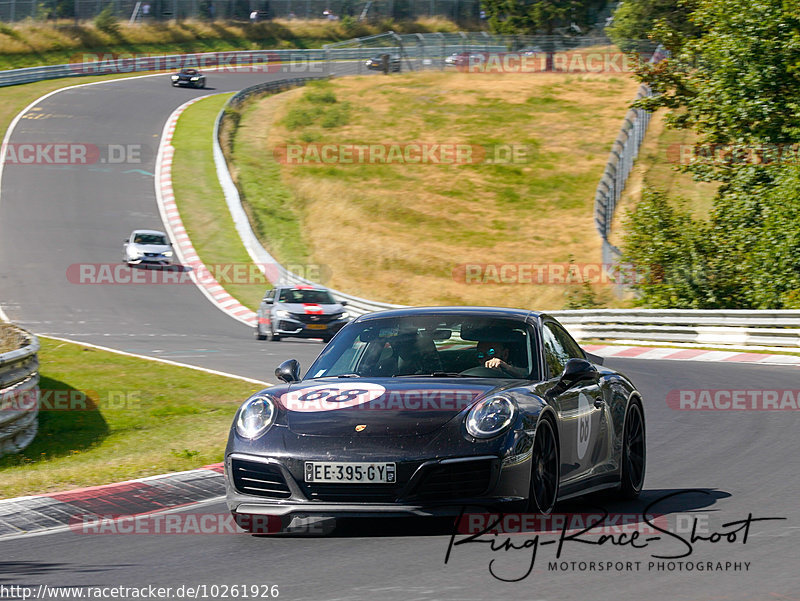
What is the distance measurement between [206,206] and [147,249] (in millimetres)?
7027

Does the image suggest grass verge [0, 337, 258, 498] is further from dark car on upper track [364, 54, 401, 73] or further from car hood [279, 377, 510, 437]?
dark car on upper track [364, 54, 401, 73]

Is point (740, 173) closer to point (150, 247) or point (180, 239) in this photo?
point (150, 247)

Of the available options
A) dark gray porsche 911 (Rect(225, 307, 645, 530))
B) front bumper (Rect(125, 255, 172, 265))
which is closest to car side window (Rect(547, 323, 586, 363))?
dark gray porsche 911 (Rect(225, 307, 645, 530))

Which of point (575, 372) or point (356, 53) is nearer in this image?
point (575, 372)

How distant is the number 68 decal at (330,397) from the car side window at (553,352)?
47.8 inches

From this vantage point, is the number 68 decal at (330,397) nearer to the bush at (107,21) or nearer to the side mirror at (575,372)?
the side mirror at (575,372)

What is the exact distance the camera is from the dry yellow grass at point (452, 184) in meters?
38.6

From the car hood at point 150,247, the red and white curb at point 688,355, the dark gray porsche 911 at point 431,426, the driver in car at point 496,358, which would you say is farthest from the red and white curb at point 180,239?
the driver in car at point 496,358

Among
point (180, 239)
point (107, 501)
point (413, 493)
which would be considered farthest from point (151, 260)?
point (413, 493)

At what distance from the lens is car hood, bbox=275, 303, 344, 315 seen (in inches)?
1053

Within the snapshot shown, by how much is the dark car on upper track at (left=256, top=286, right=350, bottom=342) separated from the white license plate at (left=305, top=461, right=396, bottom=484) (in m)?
19.9

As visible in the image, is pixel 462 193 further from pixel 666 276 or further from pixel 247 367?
pixel 247 367

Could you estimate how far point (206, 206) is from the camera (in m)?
43.0
